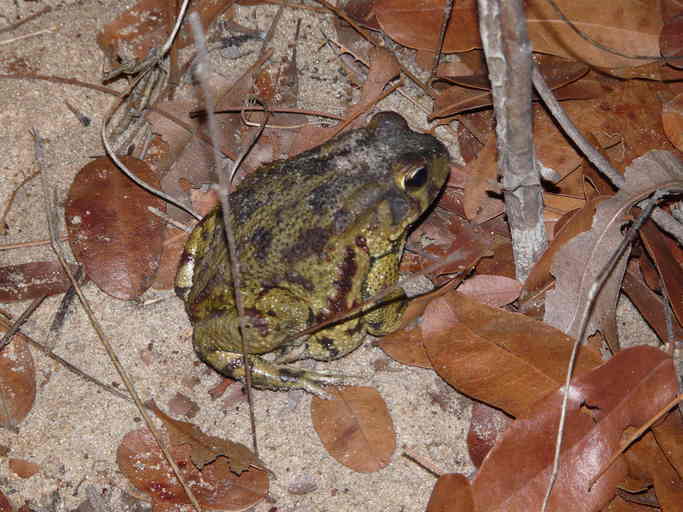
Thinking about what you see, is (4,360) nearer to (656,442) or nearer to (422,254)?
(422,254)

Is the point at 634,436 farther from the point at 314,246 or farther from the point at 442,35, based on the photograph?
the point at 442,35

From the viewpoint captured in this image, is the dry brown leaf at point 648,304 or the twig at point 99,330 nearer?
the twig at point 99,330

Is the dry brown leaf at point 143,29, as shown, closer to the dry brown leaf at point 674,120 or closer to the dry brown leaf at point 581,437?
the dry brown leaf at point 674,120

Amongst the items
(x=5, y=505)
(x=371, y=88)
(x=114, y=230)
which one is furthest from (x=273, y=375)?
(x=371, y=88)

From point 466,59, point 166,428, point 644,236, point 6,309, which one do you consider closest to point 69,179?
point 6,309

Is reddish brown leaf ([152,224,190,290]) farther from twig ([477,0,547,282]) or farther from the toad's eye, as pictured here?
twig ([477,0,547,282])

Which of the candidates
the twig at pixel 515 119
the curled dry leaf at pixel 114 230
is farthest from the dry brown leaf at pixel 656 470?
the curled dry leaf at pixel 114 230
